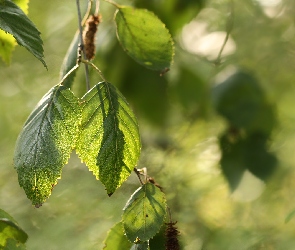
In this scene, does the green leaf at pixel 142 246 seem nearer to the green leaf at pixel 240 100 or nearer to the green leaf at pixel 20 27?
the green leaf at pixel 20 27

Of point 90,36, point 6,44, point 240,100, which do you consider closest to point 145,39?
point 90,36

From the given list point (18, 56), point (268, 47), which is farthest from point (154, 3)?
point (18, 56)

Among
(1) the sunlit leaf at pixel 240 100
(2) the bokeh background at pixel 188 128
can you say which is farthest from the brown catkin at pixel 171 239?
(1) the sunlit leaf at pixel 240 100

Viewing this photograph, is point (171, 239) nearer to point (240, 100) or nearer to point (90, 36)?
point (90, 36)

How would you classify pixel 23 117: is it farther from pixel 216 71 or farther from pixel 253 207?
pixel 253 207

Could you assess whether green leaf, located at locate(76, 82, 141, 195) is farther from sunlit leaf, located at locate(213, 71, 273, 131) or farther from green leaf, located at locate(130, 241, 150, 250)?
sunlit leaf, located at locate(213, 71, 273, 131)

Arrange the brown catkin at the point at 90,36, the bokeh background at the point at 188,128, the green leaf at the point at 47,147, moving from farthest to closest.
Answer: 1. the bokeh background at the point at 188,128
2. the brown catkin at the point at 90,36
3. the green leaf at the point at 47,147
